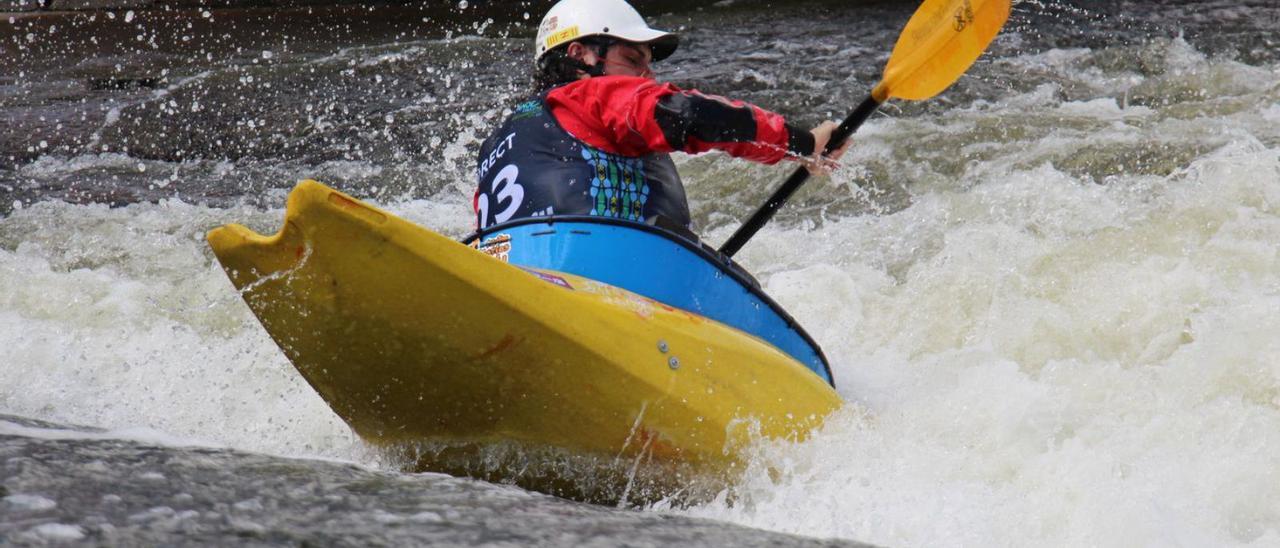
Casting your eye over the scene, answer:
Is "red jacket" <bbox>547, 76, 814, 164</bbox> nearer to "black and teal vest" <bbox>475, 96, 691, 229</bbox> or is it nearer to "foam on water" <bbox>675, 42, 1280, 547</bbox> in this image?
"black and teal vest" <bbox>475, 96, 691, 229</bbox>

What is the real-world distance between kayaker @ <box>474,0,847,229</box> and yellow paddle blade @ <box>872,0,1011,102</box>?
0.56 meters

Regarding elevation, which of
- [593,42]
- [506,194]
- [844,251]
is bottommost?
[844,251]

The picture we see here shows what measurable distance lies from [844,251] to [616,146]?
7.39 feet

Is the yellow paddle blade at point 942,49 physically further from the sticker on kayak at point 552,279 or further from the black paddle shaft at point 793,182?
the sticker on kayak at point 552,279

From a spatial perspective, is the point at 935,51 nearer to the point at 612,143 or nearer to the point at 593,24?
the point at 593,24

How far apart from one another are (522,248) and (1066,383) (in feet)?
5.12

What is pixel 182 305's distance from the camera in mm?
4664

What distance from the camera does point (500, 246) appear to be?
297 centimetres

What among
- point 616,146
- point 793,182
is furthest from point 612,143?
point 793,182

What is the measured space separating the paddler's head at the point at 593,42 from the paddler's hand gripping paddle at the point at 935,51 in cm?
62

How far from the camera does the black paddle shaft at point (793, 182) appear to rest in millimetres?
3371

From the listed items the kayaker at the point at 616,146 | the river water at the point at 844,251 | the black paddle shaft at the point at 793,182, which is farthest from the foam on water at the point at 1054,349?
the kayaker at the point at 616,146

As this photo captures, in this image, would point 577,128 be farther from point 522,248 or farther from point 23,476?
point 23,476

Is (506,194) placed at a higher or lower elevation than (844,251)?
higher
